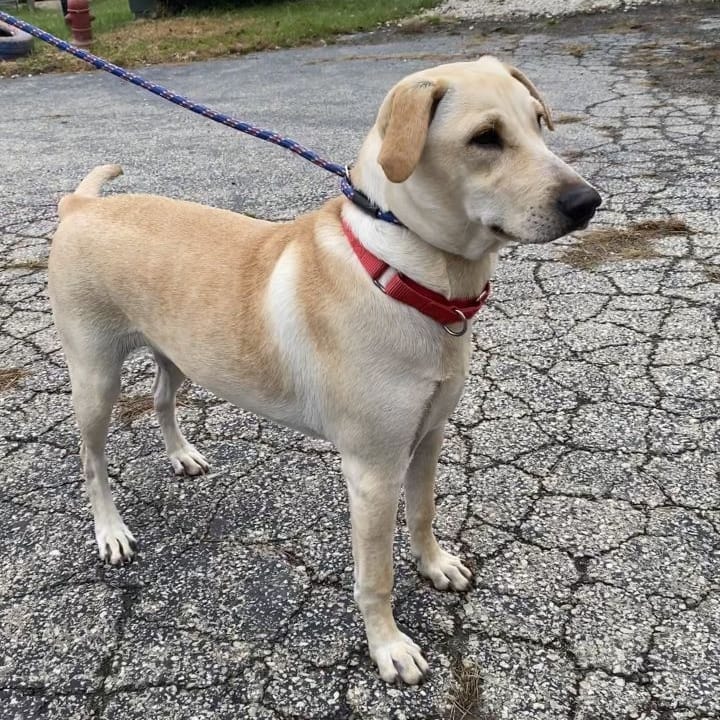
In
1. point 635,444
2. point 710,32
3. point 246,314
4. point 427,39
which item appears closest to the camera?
point 246,314

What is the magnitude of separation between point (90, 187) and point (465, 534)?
184 cm

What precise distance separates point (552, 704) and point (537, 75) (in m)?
7.87

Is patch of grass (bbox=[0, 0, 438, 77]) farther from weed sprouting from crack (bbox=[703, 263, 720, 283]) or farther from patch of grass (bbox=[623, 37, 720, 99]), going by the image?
weed sprouting from crack (bbox=[703, 263, 720, 283])

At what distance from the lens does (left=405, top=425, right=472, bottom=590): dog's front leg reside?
220 centimetres

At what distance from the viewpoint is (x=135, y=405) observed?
326cm

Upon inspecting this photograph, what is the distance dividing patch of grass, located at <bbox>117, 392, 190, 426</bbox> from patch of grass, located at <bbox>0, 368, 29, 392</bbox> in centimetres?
55

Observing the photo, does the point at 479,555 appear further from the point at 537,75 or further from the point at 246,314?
the point at 537,75

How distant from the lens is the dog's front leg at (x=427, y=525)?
2.20 meters

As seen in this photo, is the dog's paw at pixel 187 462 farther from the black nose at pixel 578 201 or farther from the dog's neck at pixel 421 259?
the black nose at pixel 578 201

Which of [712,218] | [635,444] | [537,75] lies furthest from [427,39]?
[635,444]

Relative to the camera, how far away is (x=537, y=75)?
8.32 metres

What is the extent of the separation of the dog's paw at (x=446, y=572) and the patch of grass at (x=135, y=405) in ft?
4.88

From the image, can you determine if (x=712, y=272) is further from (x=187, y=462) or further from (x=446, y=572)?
(x=187, y=462)

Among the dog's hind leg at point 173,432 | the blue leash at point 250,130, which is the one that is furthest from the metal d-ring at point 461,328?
the dog's hind leg at point 173,432
